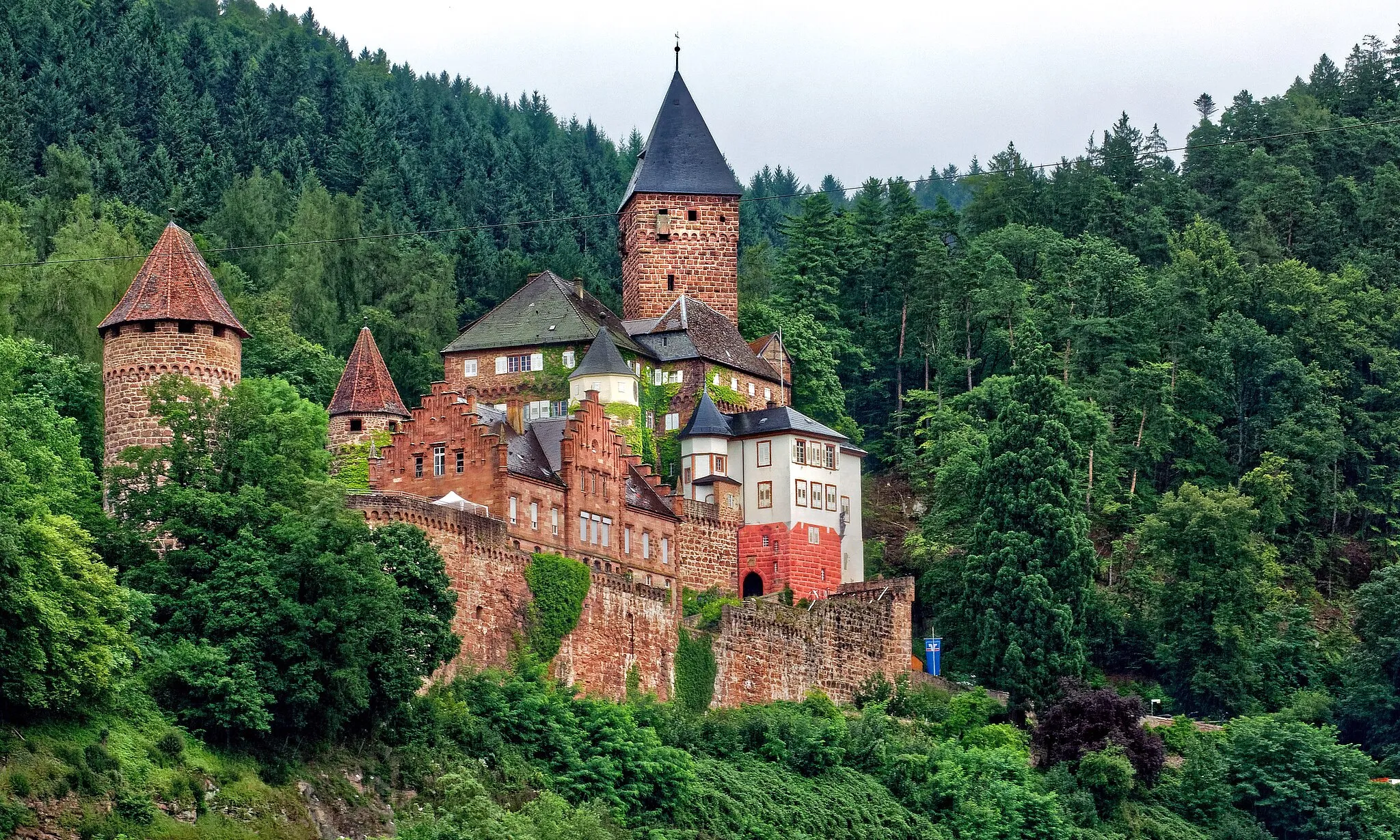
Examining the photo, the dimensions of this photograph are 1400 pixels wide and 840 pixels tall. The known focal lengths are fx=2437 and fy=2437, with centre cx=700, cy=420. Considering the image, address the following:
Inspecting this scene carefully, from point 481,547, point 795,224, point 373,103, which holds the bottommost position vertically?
point 481,547

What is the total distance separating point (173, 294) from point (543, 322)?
24791 millimetres

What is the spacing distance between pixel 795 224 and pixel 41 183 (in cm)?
3074

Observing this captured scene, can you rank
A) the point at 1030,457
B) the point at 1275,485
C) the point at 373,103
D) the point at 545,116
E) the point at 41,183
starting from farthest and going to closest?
the point at 545,116 < the point at 373,103 < the point at 41,183 < the point at 1275,485 < the point at 1030,457

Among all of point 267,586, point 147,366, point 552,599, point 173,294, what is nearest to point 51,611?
point 267,586

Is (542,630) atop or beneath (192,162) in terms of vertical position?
beneath

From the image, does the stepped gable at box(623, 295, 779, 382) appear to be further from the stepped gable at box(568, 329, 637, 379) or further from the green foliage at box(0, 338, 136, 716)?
the green foliage at box(0, 338, 136, 716)

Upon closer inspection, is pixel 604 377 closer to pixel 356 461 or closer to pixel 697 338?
pixel 697 338

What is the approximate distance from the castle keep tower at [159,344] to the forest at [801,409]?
136cm

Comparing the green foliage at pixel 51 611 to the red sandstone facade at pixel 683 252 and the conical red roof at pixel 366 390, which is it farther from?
the red sandstone facade at pixel 683 252

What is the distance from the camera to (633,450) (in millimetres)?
77312

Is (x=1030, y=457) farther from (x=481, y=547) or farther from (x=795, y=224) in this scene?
(x=795, y=224)

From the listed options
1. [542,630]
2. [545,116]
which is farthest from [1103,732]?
[545,116]

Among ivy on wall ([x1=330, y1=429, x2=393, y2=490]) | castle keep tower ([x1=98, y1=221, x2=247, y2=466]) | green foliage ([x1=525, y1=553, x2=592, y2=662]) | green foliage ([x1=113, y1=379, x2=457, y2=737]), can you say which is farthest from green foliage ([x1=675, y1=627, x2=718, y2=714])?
castle keep tower ([x1=98, y1=221, x2=247, y2=466])

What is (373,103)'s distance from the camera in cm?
12038
